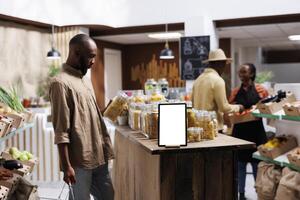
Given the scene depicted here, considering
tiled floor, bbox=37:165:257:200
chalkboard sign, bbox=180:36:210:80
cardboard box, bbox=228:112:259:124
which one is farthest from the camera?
chalkboard sign, bbox=180:36:210:80

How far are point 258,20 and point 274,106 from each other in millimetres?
3902

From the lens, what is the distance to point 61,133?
2.49 meters

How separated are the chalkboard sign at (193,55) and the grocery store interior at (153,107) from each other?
0.02m

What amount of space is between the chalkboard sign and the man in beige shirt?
4627 mm

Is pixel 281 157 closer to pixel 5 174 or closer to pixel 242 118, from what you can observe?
pixel 242 118

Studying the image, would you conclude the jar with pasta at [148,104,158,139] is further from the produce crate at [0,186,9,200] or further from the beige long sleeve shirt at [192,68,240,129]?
the beige long sleeve shirt at [192,68,240,129]

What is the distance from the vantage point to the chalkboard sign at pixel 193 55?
23.4ft

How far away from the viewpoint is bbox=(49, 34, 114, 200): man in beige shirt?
98.3 inches

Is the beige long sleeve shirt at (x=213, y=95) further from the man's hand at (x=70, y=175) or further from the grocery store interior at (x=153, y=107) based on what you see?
the man's hand at (x=70, y=175)

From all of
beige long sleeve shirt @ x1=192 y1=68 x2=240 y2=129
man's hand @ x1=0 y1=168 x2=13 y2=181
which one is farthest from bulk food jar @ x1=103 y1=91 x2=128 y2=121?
man's hand @ x1=0 y1=168 x2=13 y2=181

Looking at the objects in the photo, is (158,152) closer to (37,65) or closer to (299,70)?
(37,65)

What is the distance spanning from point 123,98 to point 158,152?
135 cm

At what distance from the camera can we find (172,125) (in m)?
2.15

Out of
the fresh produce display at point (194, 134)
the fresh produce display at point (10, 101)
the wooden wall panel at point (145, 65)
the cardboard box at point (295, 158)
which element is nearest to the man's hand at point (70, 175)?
the fresh produce display at point (194, 134)
